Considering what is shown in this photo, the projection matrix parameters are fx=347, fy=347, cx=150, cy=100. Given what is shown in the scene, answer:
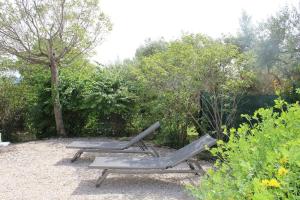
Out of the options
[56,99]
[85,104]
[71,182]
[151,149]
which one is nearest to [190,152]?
[71,182]

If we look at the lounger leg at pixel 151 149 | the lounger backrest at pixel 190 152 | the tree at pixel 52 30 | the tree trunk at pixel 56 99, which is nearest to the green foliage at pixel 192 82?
the lounger leg at pixel 151 149

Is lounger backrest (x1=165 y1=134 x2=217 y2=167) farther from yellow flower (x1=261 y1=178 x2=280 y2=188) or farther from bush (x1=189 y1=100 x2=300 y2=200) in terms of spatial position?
yellow flower (x1=261 y1=178 x2=280 y2=188)

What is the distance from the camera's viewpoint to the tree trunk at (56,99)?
44.0ft

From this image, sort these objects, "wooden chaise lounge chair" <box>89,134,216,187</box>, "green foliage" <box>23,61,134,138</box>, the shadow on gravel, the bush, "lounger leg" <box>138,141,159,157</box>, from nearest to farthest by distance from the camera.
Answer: the bush
the shadow on gravel
"wooden chaise lounge chair" <box>89,134,216,187</box>
"lounger leg" <box>138,141,159,157</box>
"green foliage" <box>23,61,134,138</box>

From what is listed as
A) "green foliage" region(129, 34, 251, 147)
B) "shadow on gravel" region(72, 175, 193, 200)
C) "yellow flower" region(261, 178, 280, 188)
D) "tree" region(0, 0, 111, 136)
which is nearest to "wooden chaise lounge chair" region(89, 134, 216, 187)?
"shadow on gravel" region(72, 175, 193, 200)

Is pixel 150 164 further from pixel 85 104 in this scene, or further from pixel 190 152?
pixel 85 104

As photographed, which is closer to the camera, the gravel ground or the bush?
the bush

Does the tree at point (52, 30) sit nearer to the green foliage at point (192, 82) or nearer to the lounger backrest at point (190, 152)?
the green foliage at point (192, 82)

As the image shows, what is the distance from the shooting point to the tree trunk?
1341 centimetres

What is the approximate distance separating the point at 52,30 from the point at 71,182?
7.62 metres

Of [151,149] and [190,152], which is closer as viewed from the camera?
[190,152]

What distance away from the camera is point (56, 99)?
13.5 metres

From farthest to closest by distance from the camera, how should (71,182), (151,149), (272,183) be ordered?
1. (151,149)
2. (71,182)
3. (272,183)

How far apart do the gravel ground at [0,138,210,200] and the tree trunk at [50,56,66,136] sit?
4.09 meters
